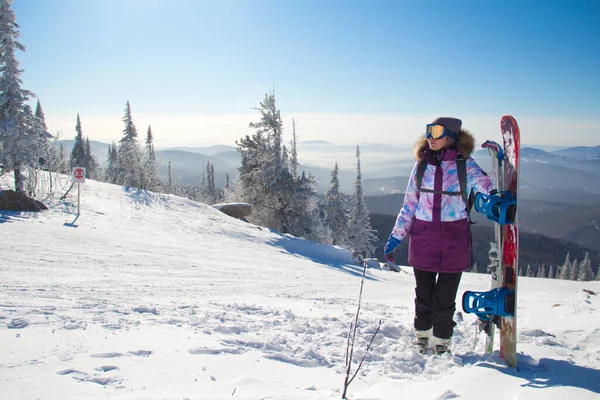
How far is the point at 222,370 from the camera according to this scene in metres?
2.96

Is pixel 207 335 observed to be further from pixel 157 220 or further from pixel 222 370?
pixel 157 220

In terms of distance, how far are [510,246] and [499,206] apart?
16.3 inches

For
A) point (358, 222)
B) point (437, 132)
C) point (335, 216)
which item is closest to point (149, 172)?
point (335, 216)

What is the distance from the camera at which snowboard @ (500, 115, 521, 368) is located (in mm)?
3287

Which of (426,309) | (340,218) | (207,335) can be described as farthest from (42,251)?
(340,218)

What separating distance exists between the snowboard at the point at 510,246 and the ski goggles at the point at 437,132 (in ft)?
1.79

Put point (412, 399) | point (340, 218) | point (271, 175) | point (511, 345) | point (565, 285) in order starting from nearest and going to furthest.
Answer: point (412, 399) < point (511, 345) < point (565, 285) < point (271, 175) < point (340, 218)

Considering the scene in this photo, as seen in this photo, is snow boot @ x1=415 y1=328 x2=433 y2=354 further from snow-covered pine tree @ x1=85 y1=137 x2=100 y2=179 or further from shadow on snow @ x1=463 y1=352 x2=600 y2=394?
snow-covered pine tree @ x1=85 y1=137 x2=100 y2=179

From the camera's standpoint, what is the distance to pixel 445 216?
12.0 feet

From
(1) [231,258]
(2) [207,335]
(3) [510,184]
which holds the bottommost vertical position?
(1) [231,258]

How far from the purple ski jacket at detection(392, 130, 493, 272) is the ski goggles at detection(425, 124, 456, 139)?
14 cm

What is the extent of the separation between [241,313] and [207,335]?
1148mm

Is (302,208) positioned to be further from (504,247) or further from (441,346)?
(504,247)

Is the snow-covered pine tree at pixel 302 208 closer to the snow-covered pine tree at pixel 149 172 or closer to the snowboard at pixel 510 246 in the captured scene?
the snow-covered pine tree at pixel 149 172
